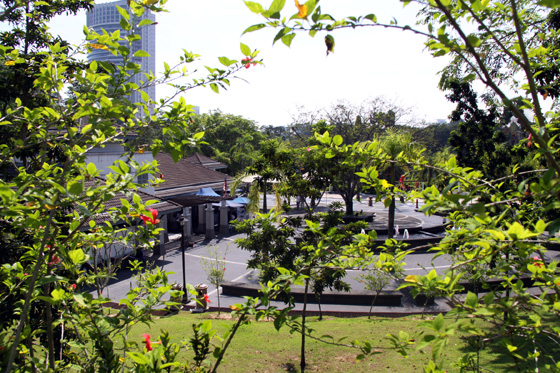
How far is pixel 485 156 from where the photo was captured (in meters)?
14.2

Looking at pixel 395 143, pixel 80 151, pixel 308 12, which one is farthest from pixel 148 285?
pixel 395 143

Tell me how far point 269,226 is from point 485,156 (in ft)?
32.7

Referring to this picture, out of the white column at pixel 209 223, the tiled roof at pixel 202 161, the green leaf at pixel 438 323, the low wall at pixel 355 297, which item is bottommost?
the low wall at pixel 355 297

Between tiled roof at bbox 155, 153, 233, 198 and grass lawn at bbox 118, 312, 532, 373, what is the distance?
15.1 metres

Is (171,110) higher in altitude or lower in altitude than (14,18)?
lower

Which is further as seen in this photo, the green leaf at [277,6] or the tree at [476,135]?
the tree at [476,135]

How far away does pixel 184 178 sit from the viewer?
27016 mm

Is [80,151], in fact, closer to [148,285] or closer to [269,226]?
[148,285]

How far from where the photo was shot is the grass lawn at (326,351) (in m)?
7.19

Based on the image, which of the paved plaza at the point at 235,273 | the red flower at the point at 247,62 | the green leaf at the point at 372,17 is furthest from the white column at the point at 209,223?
the green leaf at the point at 372,17

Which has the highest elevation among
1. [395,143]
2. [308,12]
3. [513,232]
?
[395,143]

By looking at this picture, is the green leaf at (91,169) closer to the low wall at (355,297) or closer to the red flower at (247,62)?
the red flower at (247,62)

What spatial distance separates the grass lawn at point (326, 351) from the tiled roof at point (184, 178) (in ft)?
49.4

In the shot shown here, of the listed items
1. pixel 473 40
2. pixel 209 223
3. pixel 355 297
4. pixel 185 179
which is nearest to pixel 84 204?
pixel 473 40
